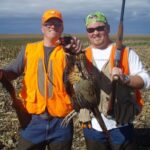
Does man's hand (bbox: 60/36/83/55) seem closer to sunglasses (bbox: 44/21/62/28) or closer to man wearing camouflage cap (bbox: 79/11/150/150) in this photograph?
man wearing camouflage cap (bbox: 79/11/150/150)

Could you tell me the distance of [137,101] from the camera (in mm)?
6043

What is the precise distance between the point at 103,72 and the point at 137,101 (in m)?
0.55

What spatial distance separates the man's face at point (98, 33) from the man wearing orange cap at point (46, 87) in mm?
406

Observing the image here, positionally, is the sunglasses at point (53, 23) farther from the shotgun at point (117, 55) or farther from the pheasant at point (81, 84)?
the shotgun at point (117, 55)

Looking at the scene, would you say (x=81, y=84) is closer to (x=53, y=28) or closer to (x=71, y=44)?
(x=71, y=44)

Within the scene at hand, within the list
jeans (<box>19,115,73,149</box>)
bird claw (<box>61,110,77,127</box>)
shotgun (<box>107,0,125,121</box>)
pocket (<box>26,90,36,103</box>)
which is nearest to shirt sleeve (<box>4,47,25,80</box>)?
pocket (<box>26,90,36,103</box>)

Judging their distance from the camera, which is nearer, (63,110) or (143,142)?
(63,110)

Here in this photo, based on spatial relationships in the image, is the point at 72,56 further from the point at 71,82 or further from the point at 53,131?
the point at 53,131

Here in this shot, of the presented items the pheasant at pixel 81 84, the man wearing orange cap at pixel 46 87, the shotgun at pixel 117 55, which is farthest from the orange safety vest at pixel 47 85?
the shotgun at pixel 117 55

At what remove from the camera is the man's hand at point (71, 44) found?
5.73 m

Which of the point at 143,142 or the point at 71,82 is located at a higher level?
the point at 71,82

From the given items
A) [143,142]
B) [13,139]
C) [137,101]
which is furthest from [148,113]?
[137,101]

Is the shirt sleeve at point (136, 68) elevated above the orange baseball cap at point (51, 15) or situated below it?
below

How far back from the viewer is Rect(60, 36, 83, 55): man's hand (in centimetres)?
573
